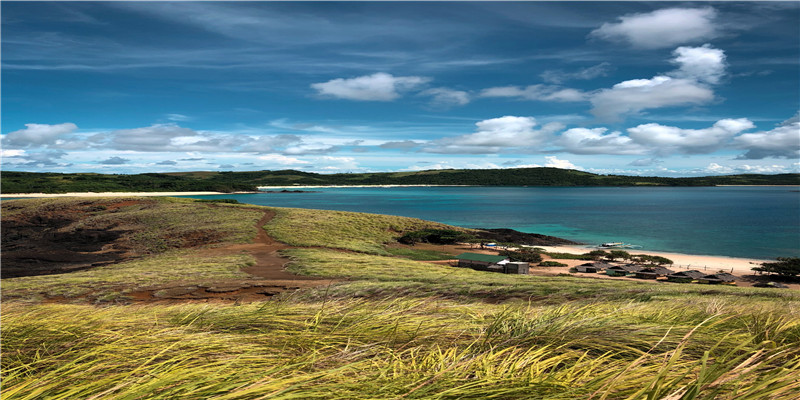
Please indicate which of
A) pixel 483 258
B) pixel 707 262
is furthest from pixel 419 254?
pixel 707 262

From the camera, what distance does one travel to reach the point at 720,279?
31000 millimetres

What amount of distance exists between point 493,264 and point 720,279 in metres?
17.6

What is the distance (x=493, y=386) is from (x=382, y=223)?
53.0 m

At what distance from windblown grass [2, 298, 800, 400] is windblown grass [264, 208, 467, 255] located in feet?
108

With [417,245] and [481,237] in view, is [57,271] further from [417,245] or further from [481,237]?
[481,237]

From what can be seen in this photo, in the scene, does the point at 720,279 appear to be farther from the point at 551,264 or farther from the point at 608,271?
the point at 551,264

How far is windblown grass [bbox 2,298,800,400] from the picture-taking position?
2293 millimetres

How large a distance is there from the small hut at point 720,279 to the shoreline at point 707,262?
4.50m

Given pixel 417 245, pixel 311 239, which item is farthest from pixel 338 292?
pixel 417 245

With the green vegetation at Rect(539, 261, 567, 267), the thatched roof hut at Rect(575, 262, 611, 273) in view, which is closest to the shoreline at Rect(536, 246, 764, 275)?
the thatched roof hut at Rect(575, 262, 611, 273)

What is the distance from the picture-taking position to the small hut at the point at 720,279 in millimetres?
29881

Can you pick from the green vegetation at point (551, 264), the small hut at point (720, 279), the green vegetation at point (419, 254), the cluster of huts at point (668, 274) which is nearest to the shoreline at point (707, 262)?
the small hut at point (720, 279)

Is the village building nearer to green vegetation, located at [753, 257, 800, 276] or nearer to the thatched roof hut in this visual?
the thatched roof hut

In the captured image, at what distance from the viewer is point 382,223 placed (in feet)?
181
